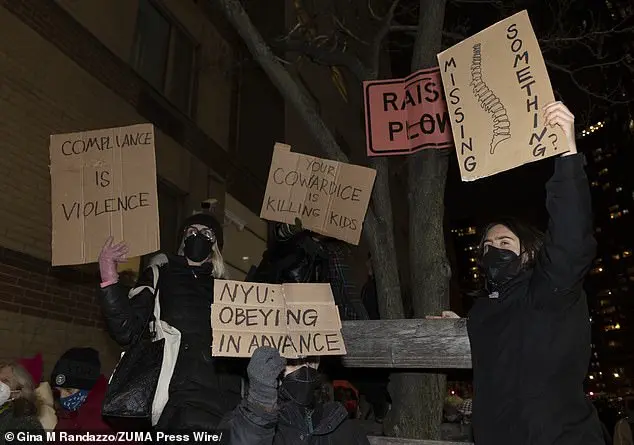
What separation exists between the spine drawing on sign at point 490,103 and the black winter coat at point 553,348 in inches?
18.8

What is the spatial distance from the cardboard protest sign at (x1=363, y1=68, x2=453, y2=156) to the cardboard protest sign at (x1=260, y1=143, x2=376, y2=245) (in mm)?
335

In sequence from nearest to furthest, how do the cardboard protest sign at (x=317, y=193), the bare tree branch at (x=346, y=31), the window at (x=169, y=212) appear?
1. the cardboard protest sign at (x=317, y=193)
2. the bare tree branch at (x=346, y=31)
3. the window at (x=169, y=212)

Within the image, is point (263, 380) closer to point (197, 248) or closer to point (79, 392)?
point (197, 248)

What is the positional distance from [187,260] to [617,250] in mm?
Result: 99509

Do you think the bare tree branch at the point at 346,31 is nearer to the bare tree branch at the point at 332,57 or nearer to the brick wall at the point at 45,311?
the bare tree branch at the point at 332,57

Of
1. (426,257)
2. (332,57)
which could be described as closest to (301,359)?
(426,257)

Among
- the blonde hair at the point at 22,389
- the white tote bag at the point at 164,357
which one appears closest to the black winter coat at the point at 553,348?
the white tote bag at the point at 164,357

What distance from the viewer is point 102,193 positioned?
11.7 feet

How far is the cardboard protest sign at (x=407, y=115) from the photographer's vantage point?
3.99 metres

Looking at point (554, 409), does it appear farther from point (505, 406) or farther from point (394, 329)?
point (394, 329)

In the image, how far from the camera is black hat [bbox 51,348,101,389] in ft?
12.5

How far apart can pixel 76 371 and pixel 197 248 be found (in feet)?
4.62

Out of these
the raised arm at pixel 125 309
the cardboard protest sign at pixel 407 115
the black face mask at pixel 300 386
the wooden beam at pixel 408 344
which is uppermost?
the cardboard protest sign at pixel 407 115

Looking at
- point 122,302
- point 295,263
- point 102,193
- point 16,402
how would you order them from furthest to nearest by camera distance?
point 295,263, point 102,193, point 16,402, point 122,302
